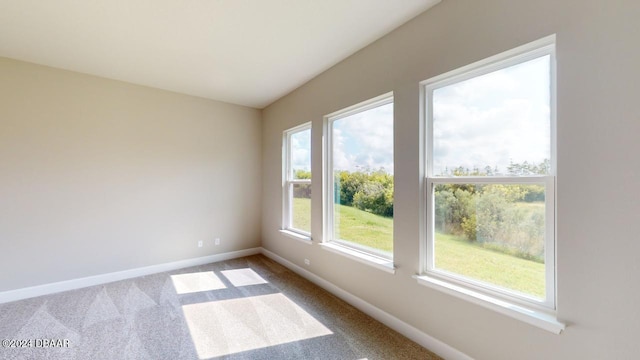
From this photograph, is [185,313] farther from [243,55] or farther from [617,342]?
[617,342]

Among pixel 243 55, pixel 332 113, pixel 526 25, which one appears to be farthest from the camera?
pixel 332 113

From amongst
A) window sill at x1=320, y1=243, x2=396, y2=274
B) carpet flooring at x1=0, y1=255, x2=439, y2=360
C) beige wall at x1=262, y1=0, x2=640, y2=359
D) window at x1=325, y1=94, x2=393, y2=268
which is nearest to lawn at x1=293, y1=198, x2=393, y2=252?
window at x1=325, y1=94, x2=393, y2=268

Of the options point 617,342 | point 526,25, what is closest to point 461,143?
point 526,25

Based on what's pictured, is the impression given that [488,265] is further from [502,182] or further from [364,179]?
[364,179]

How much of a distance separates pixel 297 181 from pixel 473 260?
2646mm

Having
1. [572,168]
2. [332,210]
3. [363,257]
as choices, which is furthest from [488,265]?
[332,210]

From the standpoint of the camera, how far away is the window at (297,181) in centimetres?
379

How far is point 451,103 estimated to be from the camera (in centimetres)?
202

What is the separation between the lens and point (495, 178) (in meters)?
1.74

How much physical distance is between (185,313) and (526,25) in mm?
3712

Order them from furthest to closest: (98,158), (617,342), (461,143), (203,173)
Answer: (203,173) → (98,158) → (461,143) → (617,342)

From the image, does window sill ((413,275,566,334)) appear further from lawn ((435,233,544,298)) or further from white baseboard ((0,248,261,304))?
white baseboard ((0,248,261,304))

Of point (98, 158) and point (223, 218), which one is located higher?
point (98, 158)

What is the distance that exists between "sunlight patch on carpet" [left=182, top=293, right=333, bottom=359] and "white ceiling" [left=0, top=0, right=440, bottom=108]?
9.10ft
